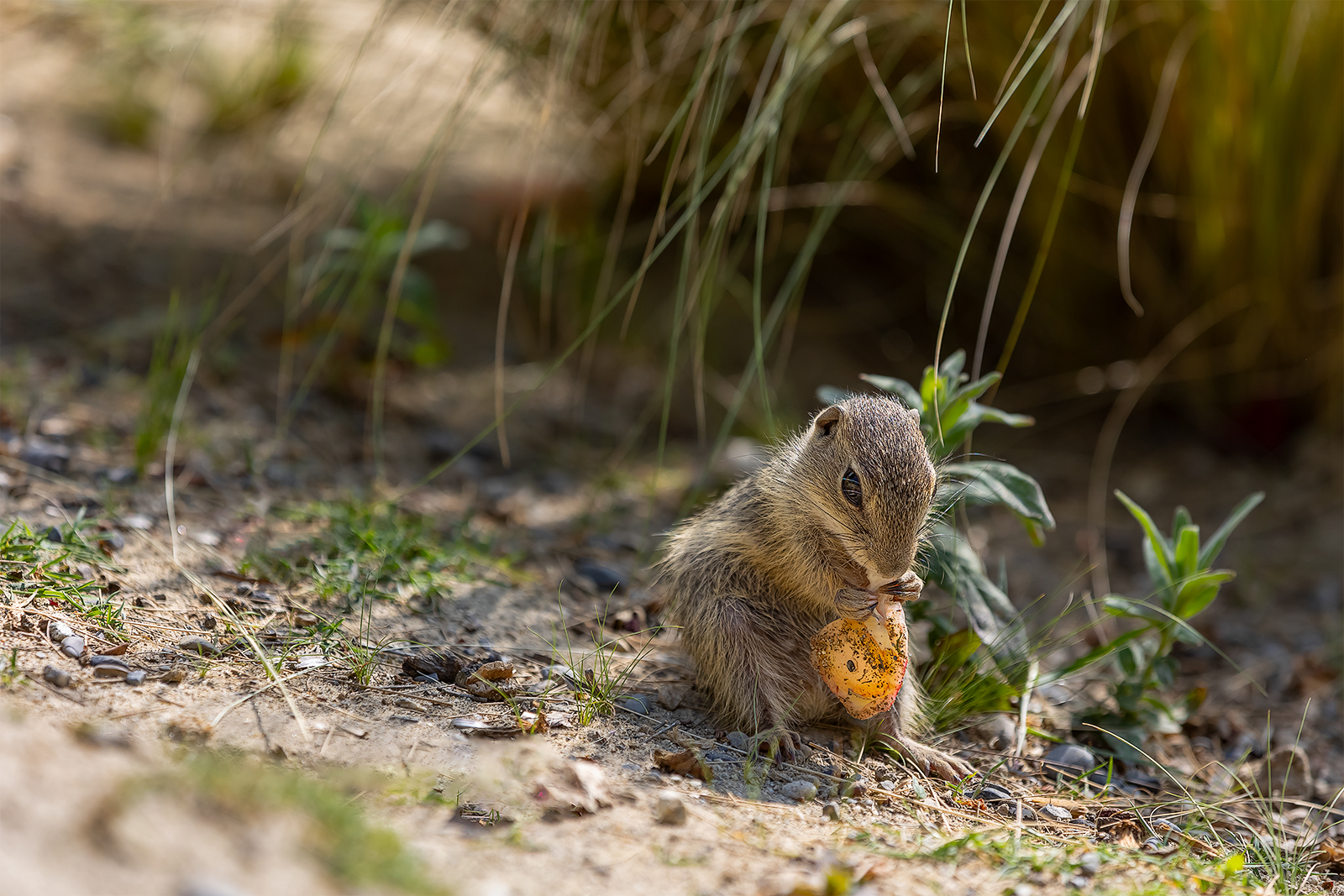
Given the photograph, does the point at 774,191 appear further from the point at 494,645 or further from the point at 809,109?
the point at 494,645

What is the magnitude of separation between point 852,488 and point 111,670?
169cm

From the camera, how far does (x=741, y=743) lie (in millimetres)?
2668

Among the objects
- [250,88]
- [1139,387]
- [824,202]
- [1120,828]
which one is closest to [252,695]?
[1120,828]

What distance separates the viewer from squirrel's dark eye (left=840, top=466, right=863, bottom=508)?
2547 mm

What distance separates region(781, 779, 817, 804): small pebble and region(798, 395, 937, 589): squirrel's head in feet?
1.59

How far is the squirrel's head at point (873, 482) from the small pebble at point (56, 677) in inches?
66.6

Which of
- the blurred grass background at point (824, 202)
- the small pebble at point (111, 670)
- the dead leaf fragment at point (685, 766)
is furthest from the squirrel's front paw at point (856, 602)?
the small pebble at point (111, 670)

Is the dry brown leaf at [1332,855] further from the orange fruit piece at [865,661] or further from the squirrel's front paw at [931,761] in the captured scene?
the orange fruit piece at [865,661]

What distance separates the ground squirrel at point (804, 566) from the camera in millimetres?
2500

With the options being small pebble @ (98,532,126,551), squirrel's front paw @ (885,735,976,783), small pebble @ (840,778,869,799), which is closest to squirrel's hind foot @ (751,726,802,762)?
small pebble @ (840,778,869,799)

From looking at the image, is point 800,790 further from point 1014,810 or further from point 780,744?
point 1014,810

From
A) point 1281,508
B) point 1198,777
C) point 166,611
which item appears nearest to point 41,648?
point 166,611

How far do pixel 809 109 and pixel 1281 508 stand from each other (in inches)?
103

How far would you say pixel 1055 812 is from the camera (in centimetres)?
263
